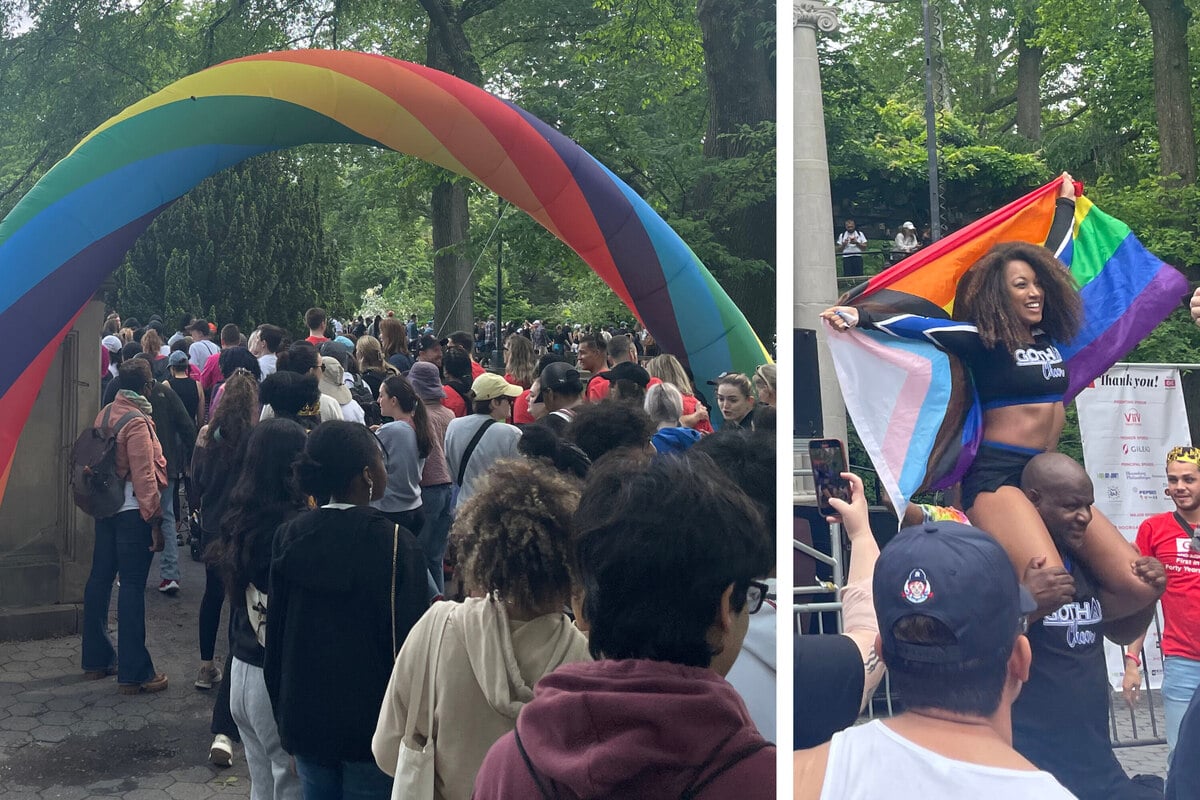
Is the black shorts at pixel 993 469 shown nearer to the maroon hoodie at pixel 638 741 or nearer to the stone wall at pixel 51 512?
the maroon hoodie at pixel 638 741

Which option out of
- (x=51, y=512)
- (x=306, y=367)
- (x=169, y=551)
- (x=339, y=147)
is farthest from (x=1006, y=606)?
(x=339, y=147)

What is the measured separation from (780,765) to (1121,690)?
0.51 meters

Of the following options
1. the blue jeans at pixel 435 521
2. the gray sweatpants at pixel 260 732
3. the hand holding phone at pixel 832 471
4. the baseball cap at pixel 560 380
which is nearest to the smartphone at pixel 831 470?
the hand holding phone at pixel 832 471

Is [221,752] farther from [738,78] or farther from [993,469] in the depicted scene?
[993,469]

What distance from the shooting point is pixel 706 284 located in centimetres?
540

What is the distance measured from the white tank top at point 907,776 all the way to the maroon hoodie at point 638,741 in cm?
12

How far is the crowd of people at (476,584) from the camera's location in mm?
1580

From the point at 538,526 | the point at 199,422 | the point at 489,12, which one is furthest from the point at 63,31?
the point at 538,526

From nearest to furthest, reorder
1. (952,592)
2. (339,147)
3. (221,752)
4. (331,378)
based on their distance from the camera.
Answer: (952,592), (221,752), (331,378), (339,147)

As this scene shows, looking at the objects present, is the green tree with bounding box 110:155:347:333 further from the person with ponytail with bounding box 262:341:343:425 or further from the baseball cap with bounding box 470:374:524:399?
the baseball cap with bounding box 470:374:524:399

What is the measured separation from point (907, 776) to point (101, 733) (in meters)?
4.57

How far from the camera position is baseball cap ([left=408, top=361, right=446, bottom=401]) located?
20.0ft

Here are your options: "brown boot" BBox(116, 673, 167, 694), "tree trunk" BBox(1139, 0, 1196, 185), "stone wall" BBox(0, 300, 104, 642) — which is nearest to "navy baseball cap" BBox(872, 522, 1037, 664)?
"tree trunk" BBox(1139, 0, 1196, 185)

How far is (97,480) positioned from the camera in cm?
536
